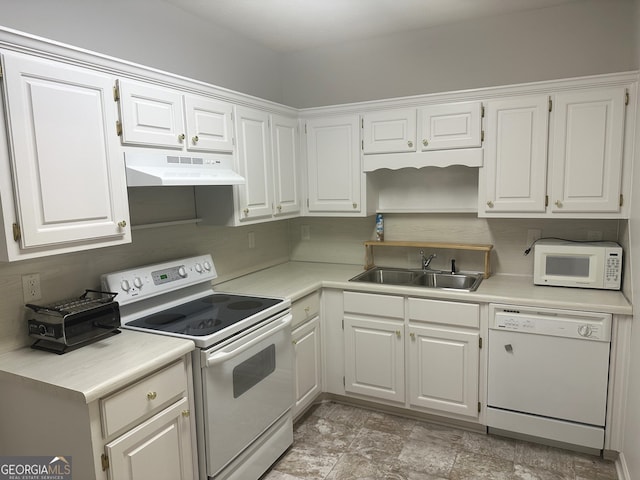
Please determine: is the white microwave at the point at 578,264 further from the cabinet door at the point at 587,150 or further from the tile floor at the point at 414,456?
the tile floor at the point at 414,456

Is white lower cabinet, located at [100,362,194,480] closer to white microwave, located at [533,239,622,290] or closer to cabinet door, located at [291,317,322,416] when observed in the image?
cabinet door, located at [291,317,322,416]

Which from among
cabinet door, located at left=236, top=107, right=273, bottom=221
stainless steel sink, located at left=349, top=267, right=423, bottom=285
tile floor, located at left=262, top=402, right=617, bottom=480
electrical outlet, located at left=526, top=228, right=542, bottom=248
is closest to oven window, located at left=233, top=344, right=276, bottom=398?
tile floor, located at left=262, top=402, right=617, bottom=480

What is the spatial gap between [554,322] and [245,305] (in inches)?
68.1

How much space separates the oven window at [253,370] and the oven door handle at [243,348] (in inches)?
3.4

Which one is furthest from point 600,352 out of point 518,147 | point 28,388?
point 28,388

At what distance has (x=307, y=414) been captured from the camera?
9.97 feet

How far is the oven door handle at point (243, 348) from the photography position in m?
1.93

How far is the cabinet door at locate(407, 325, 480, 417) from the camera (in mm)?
2670

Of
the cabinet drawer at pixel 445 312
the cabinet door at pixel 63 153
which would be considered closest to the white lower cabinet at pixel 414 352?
the cabinet drawer at pixel 445 312

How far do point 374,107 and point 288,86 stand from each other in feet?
3.42

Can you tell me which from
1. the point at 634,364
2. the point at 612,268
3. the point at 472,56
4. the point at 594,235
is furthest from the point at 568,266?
the point at 472,56

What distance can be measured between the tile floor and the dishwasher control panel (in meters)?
0.72

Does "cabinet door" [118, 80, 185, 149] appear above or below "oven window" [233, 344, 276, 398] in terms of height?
above

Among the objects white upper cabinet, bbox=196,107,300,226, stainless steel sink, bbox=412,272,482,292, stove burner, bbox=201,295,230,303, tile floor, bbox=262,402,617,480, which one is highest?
white upper cabinet, bbox=196,107,300,226
